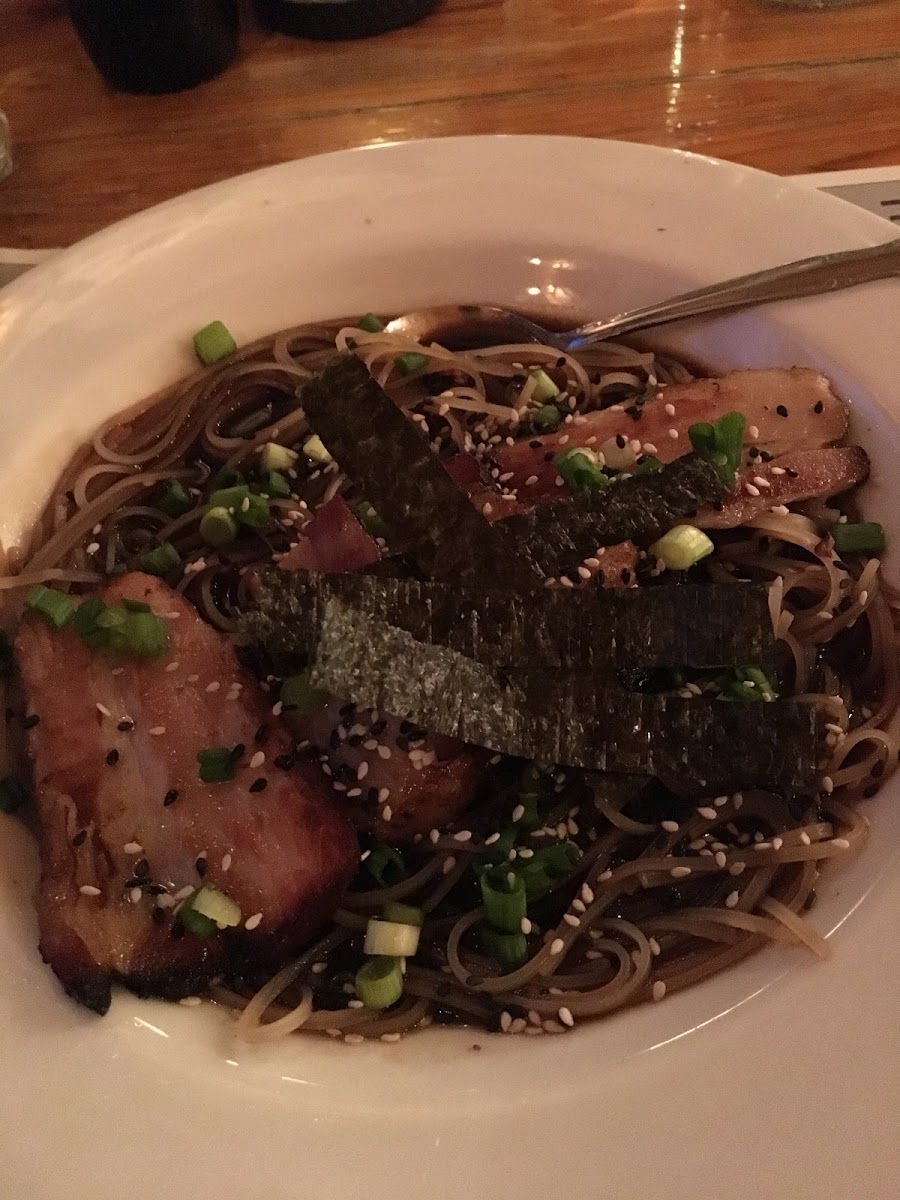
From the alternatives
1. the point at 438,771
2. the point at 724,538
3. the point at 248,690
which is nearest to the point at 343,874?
the point at 438,771

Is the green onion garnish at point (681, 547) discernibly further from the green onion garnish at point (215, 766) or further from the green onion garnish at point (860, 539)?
the green onion garnish at point (215, 766)

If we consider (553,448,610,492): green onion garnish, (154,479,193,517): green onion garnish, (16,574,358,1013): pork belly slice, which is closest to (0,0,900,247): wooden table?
(154,479,193,517): green onion garnish

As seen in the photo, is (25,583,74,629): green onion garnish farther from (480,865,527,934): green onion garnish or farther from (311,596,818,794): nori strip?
(480,865,527,934): green onion garnish

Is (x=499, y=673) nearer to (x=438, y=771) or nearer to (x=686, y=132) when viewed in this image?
(x=438, y=771)

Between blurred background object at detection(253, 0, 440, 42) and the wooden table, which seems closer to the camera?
the wooden table

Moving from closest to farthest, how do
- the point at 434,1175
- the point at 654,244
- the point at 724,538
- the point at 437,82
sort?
the point at 434,1175 → the point at 724,538 → the point at 654,244 → the point at 437,82

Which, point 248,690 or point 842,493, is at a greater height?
point 842,493
